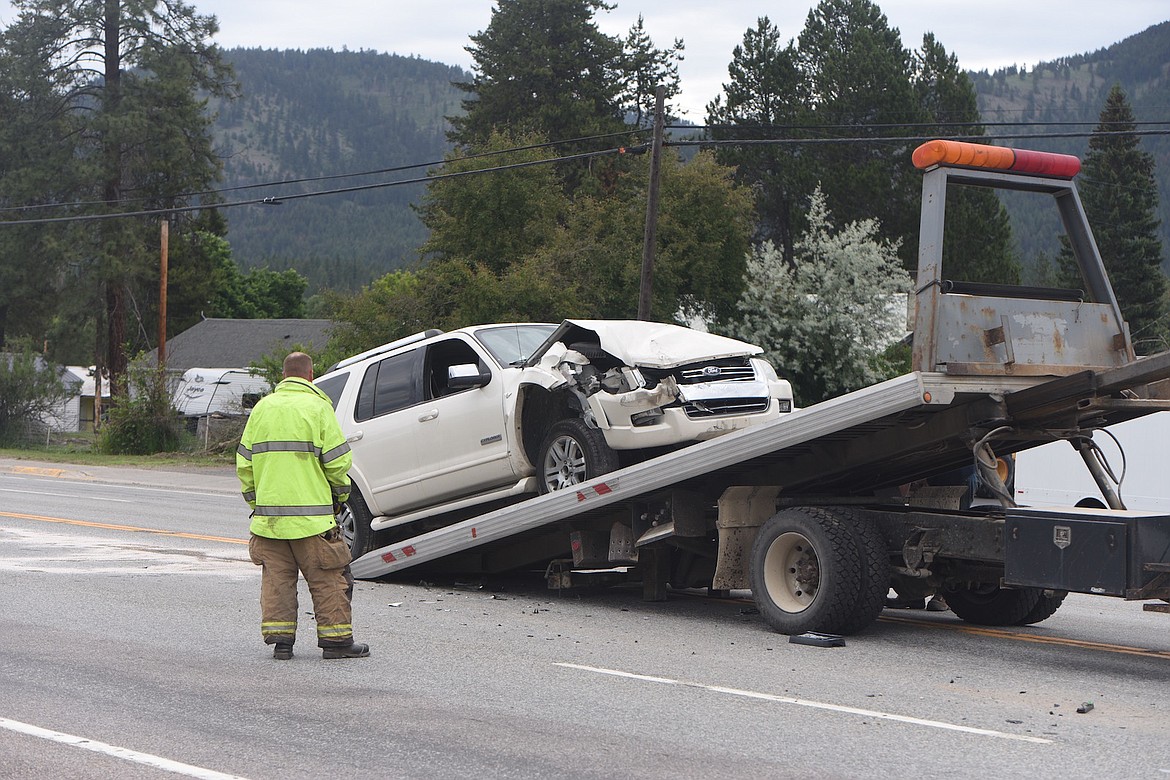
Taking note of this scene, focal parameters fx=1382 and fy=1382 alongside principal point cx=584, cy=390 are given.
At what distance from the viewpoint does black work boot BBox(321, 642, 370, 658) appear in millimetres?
7980

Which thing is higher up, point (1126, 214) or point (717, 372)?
point (1126, 214)

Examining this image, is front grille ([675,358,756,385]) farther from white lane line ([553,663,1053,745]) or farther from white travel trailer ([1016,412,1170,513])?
white travel trailer ([1016,412,1170,513])

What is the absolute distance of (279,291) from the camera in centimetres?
10806

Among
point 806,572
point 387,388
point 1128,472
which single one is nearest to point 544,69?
point 1128,472

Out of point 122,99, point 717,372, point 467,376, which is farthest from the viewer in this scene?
point 122,99

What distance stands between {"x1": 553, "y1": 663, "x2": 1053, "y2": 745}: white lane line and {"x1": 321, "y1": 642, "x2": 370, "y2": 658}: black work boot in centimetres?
114

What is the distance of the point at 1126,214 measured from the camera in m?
67.3

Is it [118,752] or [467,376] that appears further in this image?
[467,376]

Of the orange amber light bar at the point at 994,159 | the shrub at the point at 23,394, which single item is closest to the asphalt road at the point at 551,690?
the orange amber light bar at the point at 994,159

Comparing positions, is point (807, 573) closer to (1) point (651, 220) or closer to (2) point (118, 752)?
(2) point (118, 752)

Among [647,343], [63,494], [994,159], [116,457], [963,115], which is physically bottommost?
[116,457]

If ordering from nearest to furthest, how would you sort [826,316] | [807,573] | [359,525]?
[807,573] → [359,525] → [826,316]

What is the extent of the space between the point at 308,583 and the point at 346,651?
1.49 ft

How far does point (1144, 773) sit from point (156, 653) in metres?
5.41
